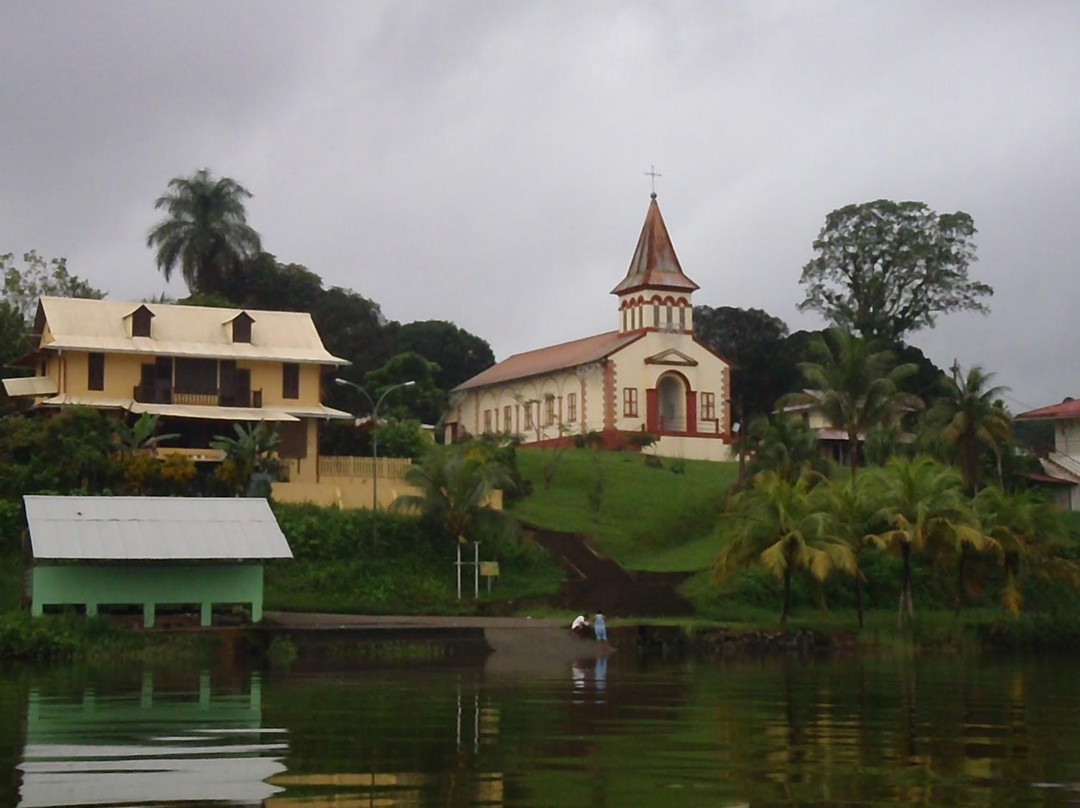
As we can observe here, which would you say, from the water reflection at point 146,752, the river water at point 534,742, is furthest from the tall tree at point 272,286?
the water reflection at point 146,752

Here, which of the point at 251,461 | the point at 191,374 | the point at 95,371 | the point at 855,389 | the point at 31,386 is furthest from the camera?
the point at 31,386

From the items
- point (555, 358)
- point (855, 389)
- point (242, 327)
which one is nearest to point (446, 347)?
point (555, 358)

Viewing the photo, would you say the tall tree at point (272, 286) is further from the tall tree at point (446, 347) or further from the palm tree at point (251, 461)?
the palm tree at point (251, 461)

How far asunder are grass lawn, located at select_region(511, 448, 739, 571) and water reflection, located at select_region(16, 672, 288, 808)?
95.7ft

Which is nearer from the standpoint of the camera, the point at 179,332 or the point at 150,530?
the point at 150,530

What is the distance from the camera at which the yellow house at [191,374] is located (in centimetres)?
5144

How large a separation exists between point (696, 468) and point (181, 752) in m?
49.6

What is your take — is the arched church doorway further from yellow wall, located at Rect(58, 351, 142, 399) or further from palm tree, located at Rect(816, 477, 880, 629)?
palm tree, located at Rect(816, 477, 880, 629)

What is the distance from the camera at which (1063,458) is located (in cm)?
6475

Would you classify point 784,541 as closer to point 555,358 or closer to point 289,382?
point 289,382

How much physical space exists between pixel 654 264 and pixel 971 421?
23783mm

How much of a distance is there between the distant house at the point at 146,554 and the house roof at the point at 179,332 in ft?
50.4

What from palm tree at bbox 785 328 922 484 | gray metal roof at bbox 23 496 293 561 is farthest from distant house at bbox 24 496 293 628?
palm tree at bbox 785 328 922 484

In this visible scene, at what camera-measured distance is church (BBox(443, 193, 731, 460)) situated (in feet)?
230
